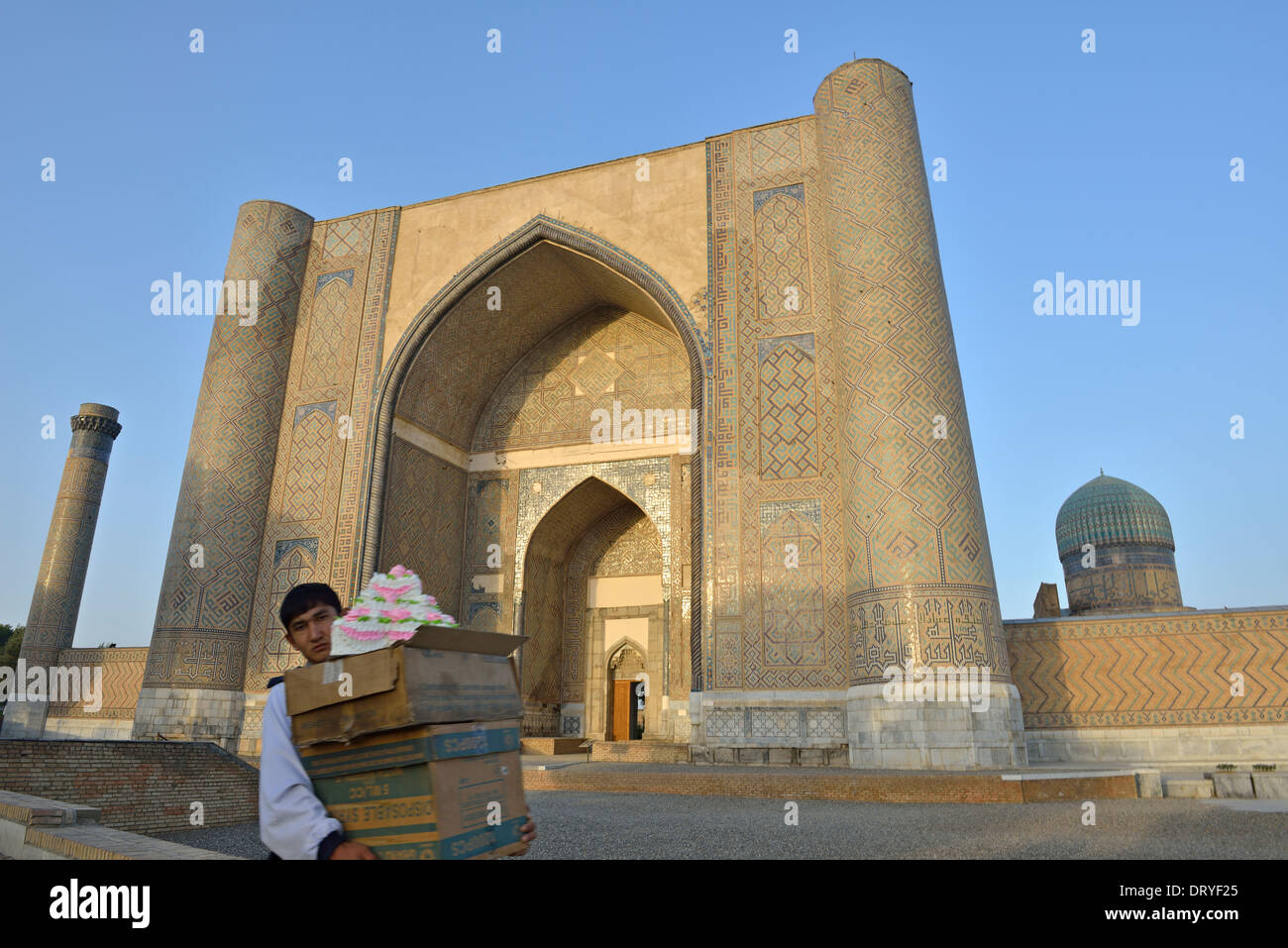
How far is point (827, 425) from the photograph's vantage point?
26.1 feet

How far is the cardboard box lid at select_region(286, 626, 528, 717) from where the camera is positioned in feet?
4.11

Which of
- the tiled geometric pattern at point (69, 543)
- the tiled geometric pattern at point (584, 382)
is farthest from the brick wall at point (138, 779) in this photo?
the tiled geometric pattern at point (69, 543)

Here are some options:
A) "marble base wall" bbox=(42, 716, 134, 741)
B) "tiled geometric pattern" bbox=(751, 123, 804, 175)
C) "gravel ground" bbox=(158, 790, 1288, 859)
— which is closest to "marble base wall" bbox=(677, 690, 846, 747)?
"gravel ground" bbox=(158, 790, 1288, 859)

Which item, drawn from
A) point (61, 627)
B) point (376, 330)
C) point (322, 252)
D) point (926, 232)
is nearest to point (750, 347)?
point (926, 232)

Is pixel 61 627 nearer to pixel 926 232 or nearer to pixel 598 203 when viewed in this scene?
pixel 598 203

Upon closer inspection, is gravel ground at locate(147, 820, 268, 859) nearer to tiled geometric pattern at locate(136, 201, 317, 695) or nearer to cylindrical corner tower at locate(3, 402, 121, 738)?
tiled geometric pattern at locate(136, 201, 317, 695)

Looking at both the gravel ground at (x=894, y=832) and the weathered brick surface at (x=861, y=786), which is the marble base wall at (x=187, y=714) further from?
the gravel ground at (x=894, y=832)

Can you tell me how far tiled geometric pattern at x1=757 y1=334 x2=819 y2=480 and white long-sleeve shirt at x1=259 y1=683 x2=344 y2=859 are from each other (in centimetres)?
688

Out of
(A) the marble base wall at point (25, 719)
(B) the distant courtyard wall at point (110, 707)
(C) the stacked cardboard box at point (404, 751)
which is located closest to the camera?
(C) the stacked cardboard box at point (404, 751)

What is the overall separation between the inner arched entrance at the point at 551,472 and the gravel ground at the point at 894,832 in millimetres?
5347

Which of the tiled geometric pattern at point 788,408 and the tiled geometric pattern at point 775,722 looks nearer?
the tiled geometric pattern at point 775,722

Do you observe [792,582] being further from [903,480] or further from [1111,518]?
[1111,518]

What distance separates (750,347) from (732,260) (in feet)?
3.52

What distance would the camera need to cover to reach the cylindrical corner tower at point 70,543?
13.3 meters
